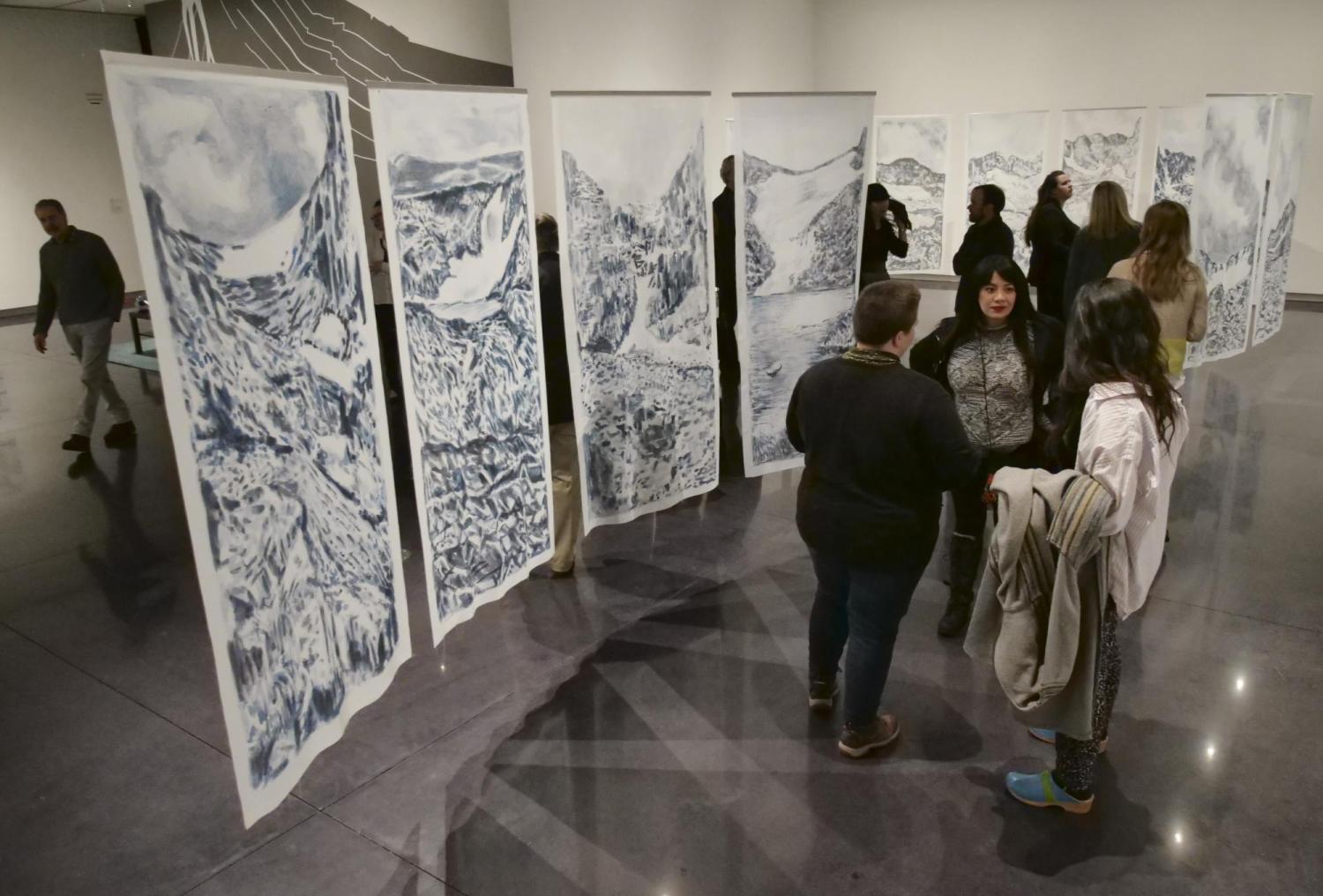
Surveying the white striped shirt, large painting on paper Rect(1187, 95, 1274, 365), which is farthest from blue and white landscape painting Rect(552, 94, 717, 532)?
large painting on paper Rect(1187, 95, 1274, 365)

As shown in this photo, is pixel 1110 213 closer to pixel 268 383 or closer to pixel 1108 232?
pixel 1108 232

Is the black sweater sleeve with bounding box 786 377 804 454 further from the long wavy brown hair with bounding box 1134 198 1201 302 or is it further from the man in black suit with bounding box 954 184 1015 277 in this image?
the man in black suit with bounding box 954 184 1015 277

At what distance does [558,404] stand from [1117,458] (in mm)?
2461

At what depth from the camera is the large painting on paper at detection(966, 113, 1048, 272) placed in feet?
36.8

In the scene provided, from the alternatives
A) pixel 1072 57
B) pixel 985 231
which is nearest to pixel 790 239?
pixel 985 231

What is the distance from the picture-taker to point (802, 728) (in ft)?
11.3

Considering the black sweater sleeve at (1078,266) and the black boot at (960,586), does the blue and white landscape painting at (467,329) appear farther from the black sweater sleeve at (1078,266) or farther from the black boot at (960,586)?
the black sweater sleeve at (1078,266)

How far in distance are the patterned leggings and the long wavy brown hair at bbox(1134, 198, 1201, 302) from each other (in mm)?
2153

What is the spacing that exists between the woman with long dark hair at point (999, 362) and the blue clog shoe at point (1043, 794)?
963 mm

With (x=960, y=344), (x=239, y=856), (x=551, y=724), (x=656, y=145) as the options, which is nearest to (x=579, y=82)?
(x=656, y=145)

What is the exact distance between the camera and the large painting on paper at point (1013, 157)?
36.8 ft

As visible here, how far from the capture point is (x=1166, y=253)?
4398mm

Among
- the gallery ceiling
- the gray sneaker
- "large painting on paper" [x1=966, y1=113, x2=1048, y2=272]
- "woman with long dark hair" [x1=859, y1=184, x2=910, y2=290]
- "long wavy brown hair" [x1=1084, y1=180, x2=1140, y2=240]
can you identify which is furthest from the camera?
"large painting on paper" [x1=966, y1=113, x2=1048, y2=272]

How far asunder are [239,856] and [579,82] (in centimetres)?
611
